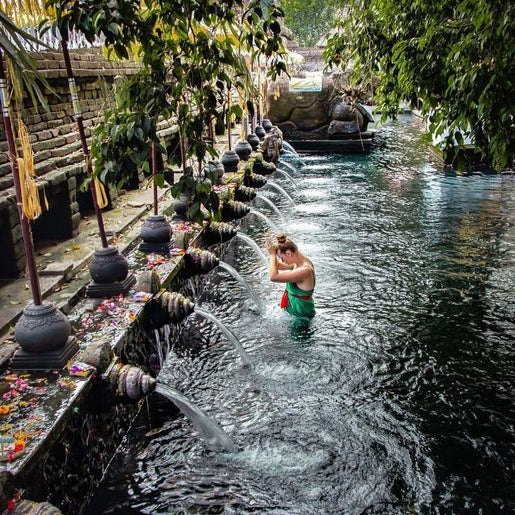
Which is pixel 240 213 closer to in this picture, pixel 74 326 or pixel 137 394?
pixel 74 326

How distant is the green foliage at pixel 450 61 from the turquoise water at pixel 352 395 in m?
2.73

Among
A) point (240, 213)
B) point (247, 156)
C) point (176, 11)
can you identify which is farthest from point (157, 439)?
point (247, 156)

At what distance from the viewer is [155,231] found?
7973 millimetres

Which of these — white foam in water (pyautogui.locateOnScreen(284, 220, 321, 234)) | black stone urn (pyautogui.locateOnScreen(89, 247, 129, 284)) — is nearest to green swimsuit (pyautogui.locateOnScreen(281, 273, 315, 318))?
black stone urn (pyautogui.locateOnScreen(89, 247, 129, 284))

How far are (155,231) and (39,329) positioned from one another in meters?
3.42

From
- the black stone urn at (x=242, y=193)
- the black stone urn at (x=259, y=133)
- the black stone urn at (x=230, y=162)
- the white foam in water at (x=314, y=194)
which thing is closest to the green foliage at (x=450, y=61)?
the black stone urn at (x=242, y=193)

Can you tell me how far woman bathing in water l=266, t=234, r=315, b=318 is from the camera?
305 inches

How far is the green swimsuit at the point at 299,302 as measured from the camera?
784cm

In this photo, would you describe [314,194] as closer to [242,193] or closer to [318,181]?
[318,181]

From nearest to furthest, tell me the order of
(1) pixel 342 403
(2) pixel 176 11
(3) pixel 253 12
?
(2) pixel 176 11, (3) pixel 253 12, (1) pixel 342 403

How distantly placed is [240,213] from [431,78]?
580 cm

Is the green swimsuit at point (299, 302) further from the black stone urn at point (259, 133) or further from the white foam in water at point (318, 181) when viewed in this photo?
the black stone urn at point (259, 133)

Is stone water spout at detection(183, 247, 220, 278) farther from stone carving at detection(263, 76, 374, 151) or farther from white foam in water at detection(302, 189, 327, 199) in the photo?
stone carving at detection(263, 76, 374, 151)

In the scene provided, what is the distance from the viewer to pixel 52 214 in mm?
8898
